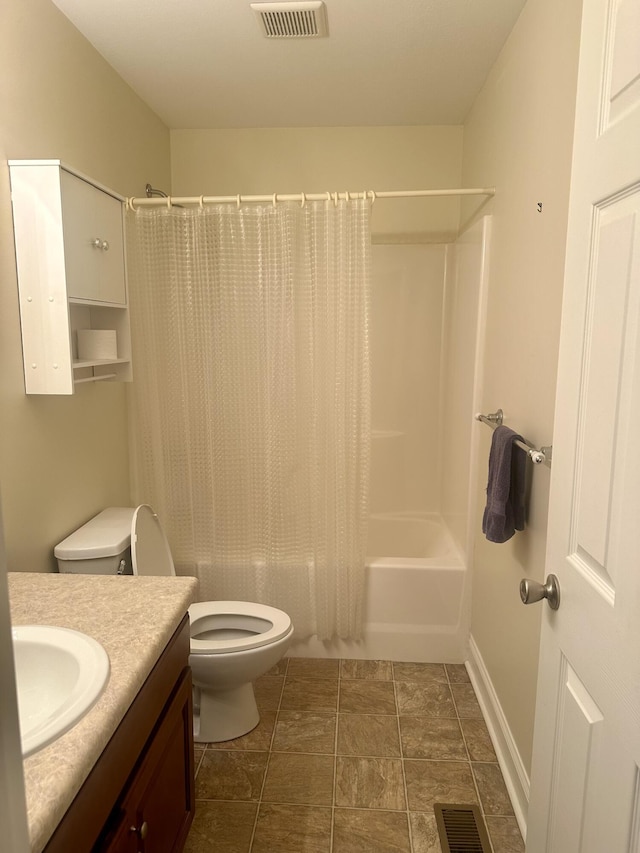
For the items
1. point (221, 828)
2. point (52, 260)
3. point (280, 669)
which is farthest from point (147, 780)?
point (280, 669)

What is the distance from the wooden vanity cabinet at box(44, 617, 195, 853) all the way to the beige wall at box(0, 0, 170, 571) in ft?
2.10

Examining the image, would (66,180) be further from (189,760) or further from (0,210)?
(189,760)

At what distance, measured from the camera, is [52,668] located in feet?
3.76

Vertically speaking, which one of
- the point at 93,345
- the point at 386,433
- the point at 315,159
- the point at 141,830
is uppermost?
the point at 315,159

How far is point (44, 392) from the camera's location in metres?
1.69

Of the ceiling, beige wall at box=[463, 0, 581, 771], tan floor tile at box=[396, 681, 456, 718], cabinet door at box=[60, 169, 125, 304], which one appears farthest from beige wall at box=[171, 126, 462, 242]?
tan floor tile at box=[396, 681, 456, 718]

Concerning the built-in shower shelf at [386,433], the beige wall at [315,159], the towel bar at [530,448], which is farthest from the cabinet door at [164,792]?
the beige wall at [315,159]

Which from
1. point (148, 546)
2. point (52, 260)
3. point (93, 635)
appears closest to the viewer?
point (93, 635)

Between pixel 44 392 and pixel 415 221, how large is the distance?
2.14m

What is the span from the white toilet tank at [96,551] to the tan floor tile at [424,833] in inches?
46.7

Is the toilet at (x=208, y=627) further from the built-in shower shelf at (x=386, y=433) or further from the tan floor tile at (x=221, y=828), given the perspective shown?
the built-in shower shelf at (x=386, y=433)

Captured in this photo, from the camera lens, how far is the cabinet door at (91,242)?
1.66 metres

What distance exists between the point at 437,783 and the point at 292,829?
50 cm

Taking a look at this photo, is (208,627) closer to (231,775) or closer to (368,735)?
(231,775)
